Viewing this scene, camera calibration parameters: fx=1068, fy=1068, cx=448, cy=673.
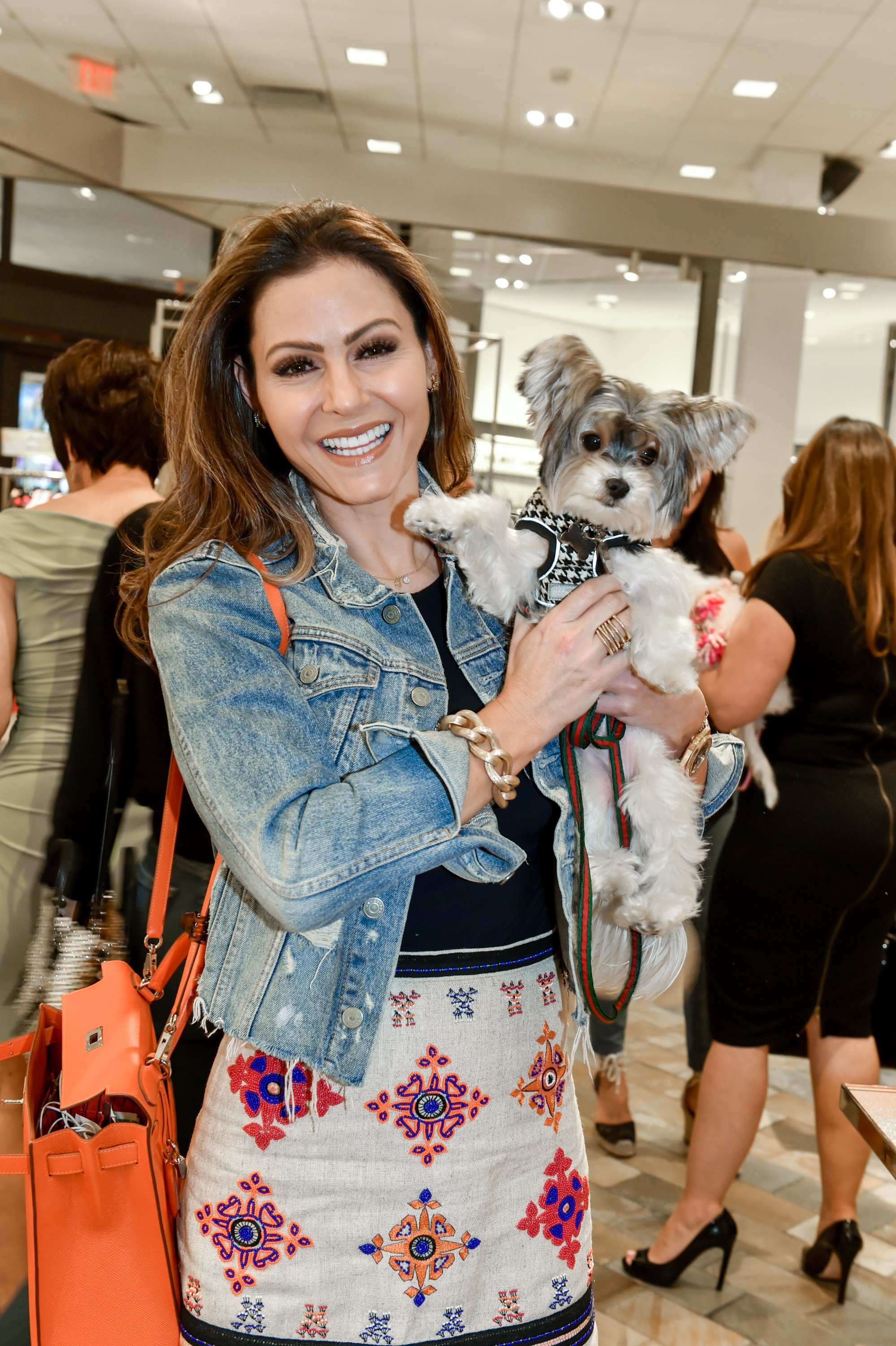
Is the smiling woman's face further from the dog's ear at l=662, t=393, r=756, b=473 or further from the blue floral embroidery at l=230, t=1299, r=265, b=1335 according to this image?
the blue floral embroidery at l=230, t=1299, r=265, b=1335

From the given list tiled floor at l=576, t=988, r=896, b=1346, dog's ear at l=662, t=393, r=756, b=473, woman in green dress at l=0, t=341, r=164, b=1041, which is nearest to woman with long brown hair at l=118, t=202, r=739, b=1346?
dog's ear at l=662, t=393, r=756, b=473

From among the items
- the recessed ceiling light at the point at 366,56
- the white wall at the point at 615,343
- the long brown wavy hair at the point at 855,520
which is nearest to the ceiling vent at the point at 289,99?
the recessed ceiling light at the point at 366,56

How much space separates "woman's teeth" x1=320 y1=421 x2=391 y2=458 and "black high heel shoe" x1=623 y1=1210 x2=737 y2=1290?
2265 millimetres

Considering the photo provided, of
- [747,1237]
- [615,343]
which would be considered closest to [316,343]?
[747,1237]

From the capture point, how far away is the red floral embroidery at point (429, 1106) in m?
1.14

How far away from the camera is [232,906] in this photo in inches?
45.8

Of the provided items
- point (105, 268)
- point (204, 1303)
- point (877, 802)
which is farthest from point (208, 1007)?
point (105, 268)

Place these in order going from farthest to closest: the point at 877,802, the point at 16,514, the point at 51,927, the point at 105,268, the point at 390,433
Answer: the point at 105,268 < the point at 877,802 < the point at 16,514 < the point at 51,927 < the point at 390,433

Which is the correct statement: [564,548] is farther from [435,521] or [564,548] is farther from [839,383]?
[839,383]

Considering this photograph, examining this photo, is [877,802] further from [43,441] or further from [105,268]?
[105,268]

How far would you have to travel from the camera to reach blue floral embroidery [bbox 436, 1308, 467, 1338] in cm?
115

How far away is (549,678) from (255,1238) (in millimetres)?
668

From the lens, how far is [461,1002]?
1.17 metres

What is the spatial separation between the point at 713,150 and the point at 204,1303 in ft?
29.0
